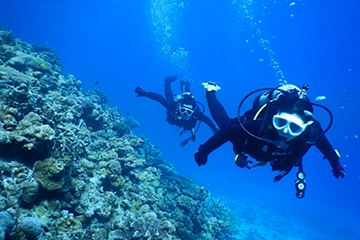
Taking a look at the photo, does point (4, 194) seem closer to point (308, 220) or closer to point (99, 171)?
point (99, 171)

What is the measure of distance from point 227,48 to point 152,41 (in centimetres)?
7937

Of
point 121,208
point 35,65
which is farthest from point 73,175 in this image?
point 35,65

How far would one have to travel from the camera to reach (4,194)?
2.87 metres

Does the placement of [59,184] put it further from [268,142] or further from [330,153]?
[330,153]

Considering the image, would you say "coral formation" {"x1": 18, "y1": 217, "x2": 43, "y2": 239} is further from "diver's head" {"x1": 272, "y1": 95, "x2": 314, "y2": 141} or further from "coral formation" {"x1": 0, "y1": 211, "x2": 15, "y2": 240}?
"diver's head" {"x1": 272, "y1": 95, "x2": 314, "y2": 141}

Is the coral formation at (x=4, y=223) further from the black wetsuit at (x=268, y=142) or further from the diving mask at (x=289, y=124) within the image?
the diving mask at (x=289, y=124)

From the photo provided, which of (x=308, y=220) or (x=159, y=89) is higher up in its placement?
(x=159, y=89)

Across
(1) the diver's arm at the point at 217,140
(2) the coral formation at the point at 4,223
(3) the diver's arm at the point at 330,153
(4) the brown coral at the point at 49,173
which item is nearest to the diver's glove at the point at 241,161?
(1) the diver's arm at the point at 217,140

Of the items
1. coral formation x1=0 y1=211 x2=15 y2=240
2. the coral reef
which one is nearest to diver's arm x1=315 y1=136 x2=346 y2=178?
the coral reef

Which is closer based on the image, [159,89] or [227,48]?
[227,48]

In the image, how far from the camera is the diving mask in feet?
9.91

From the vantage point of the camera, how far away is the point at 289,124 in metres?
3.05

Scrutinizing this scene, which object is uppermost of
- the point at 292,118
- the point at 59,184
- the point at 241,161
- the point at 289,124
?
the point at 292,118

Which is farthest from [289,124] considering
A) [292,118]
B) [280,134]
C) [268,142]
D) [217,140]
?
[217,140]
